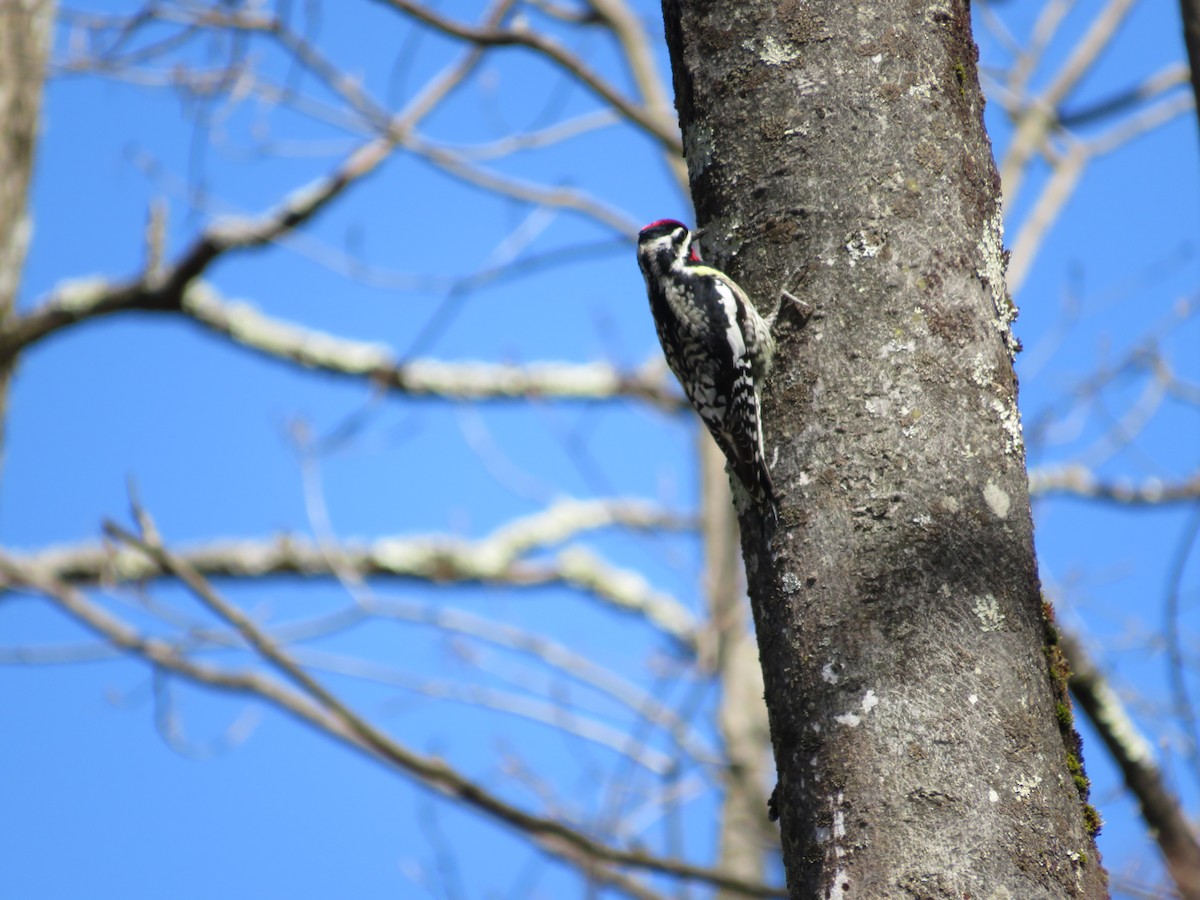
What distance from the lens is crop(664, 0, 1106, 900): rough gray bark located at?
1.68 meters

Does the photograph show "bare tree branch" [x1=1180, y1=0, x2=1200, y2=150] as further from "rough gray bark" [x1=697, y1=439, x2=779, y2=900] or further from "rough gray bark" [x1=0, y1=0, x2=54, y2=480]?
"rough gray bark" [x1=0, y1=0, x2=54, y2=480]

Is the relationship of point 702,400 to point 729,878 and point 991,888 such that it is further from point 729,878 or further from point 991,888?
point 991,888

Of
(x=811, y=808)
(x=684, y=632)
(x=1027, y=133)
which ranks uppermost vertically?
(x=1027, y=133)

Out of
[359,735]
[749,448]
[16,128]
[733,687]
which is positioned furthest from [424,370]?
[749,448]

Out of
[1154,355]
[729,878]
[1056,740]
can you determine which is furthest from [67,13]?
[1056,740]

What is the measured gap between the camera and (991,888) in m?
1.61

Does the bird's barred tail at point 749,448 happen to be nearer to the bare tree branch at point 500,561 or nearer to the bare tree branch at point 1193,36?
the bare tree branch at point 1193,36

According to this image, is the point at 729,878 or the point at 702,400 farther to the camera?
the point at 729,878

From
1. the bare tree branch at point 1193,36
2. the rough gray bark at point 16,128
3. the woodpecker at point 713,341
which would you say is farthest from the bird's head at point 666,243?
the rough gray bark at point 16,128

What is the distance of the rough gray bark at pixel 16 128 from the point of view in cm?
552

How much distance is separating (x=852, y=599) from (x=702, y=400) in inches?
58.8

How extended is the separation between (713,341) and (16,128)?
400 cm

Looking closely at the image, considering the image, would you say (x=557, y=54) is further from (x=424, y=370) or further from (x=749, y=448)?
(x=424, y=370)

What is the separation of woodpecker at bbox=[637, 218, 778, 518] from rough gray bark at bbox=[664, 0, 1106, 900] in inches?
3.9
